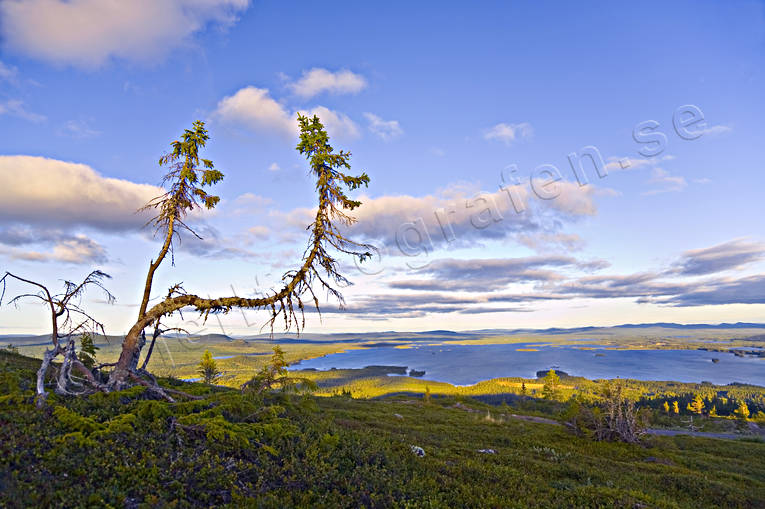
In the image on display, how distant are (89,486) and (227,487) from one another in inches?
99.5

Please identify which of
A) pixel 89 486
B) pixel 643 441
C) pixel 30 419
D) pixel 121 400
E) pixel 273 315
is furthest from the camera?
pixel 643 441

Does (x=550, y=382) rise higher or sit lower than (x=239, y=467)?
lower

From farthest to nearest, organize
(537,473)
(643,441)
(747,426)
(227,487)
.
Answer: (747,426) < (643,441) < (537,473) < (227,487)

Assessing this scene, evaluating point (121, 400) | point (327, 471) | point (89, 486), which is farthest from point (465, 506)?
point (121, 400)

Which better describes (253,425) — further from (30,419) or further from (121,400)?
(30,419)

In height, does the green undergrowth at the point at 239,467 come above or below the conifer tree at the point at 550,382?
above

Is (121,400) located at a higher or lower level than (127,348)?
lower

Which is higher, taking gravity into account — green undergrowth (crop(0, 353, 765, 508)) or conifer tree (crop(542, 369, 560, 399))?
green undergrowth (crop(0, 353, 765, 508))

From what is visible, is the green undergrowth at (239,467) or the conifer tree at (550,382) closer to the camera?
the green undergrowth at (239,467)

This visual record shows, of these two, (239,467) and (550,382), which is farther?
(550,382)

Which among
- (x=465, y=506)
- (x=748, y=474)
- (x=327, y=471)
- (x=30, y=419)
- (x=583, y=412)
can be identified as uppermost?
(x=30, y=419)

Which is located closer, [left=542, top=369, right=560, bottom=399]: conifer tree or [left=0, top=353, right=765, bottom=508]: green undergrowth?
[left=0, top=353, right=765, bottom=508]: green undergrowth

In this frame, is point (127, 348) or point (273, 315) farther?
point (273, 315)

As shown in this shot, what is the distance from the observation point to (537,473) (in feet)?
45.6
